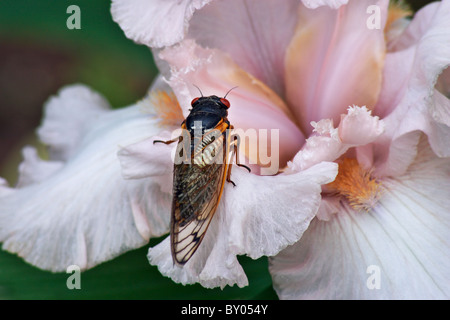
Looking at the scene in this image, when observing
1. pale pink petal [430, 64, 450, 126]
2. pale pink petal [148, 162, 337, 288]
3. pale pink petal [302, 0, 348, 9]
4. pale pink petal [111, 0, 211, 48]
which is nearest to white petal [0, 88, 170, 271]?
pale pink petal [148, 162, 337, 288]

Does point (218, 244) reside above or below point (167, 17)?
below

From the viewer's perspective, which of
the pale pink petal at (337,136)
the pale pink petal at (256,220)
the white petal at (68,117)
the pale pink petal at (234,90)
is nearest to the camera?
the pale pink petal at (256,220)

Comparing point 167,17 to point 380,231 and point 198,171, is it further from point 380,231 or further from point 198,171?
point 380,231

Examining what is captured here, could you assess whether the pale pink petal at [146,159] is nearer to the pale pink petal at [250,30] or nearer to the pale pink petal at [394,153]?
the pale pink petal at [250,30]

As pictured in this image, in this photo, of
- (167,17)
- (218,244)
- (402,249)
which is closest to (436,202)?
(402,249)

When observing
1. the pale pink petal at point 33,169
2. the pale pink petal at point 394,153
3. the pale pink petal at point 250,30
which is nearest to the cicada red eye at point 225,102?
the pale pink petal at point 250,30

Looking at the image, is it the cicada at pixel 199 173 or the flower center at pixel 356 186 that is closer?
the cicada at pixel 199 173
